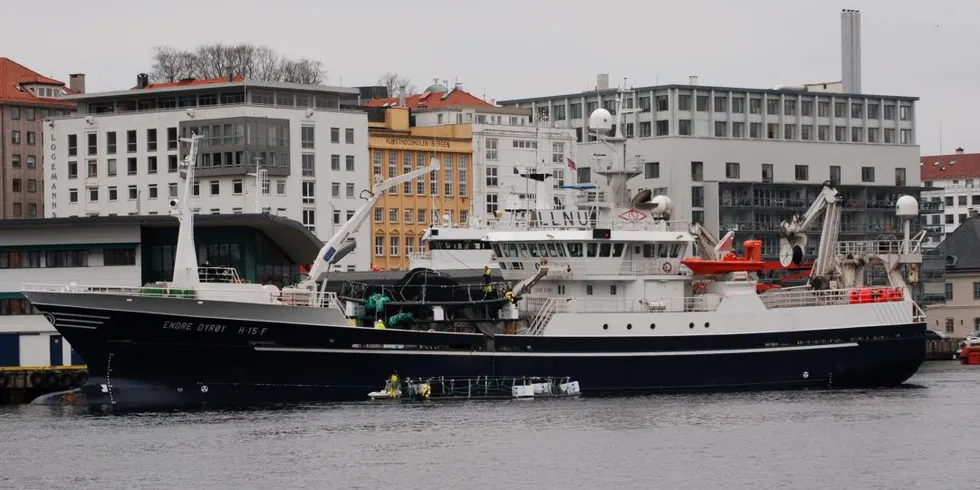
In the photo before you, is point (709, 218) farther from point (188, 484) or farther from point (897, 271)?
point (188, 484)

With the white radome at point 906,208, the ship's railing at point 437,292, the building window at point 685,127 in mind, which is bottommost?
the ship's railing at point 437,292

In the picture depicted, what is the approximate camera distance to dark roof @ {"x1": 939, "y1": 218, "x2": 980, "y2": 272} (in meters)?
123

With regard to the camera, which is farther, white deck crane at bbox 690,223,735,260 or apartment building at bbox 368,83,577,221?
apartment building at bbox 368,83,577,221

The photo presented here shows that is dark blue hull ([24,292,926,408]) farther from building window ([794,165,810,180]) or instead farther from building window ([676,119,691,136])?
building window ([794,165,810,180])

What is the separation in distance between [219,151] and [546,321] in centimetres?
4325

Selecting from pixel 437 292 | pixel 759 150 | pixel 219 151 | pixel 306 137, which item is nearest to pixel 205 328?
pixel 437 292

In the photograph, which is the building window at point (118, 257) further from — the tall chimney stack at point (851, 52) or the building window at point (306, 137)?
the tall chimney stack at point (851, 52)

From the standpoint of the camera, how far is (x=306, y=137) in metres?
103

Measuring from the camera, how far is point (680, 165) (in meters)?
Answer: 122

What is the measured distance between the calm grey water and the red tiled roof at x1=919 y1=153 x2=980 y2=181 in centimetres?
12460

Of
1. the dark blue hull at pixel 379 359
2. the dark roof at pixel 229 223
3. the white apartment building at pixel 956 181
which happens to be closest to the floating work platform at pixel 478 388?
the dark blue hull at pixel 379 359

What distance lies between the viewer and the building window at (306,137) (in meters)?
103

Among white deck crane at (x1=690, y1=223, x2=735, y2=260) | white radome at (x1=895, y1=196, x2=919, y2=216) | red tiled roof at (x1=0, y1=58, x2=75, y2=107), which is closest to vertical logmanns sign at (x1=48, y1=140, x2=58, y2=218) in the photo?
red tiled roof at (x1=0, y1=58, x2=75, y2=107)

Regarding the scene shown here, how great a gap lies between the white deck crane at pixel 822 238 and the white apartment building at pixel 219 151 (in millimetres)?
36362
